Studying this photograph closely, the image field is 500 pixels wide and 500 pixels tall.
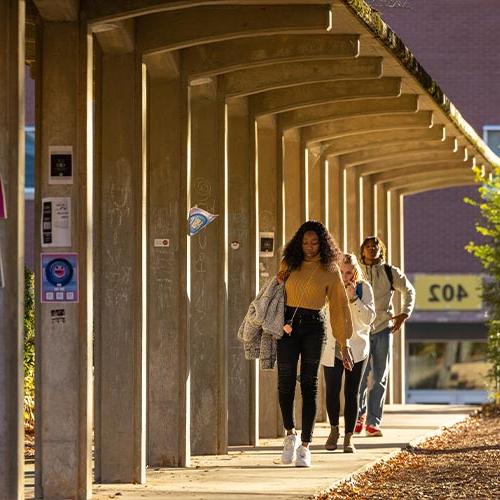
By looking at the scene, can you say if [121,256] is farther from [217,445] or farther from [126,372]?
[217,445]

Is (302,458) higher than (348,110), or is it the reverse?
(348,110)

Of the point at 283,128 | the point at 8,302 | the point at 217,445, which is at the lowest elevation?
the point at 217,445

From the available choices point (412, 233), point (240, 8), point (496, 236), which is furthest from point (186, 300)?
point (412, 233)

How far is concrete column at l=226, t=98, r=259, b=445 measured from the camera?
53.0ft

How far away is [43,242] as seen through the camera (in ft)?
36.1

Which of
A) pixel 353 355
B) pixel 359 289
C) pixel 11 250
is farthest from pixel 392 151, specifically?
pixel 11 250

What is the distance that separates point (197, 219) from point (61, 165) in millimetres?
3190

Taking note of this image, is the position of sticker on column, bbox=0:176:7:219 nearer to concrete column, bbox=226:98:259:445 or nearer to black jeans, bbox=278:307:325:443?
black jeans, bbox=278:307:325:443

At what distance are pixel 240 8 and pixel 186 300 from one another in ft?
7.61

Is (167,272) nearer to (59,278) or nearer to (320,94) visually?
(59,278)

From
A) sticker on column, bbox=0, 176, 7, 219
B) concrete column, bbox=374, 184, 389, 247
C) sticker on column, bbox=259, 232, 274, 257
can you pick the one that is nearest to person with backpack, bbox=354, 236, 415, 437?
sticker on column, bbox=259, 232, 274, 257

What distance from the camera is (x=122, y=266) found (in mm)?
12180

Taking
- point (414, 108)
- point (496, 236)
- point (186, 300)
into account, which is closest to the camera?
point (186, 300)

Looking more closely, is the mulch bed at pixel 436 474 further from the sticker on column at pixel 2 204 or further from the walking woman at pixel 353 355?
the sticker on column at pixel 2 204
